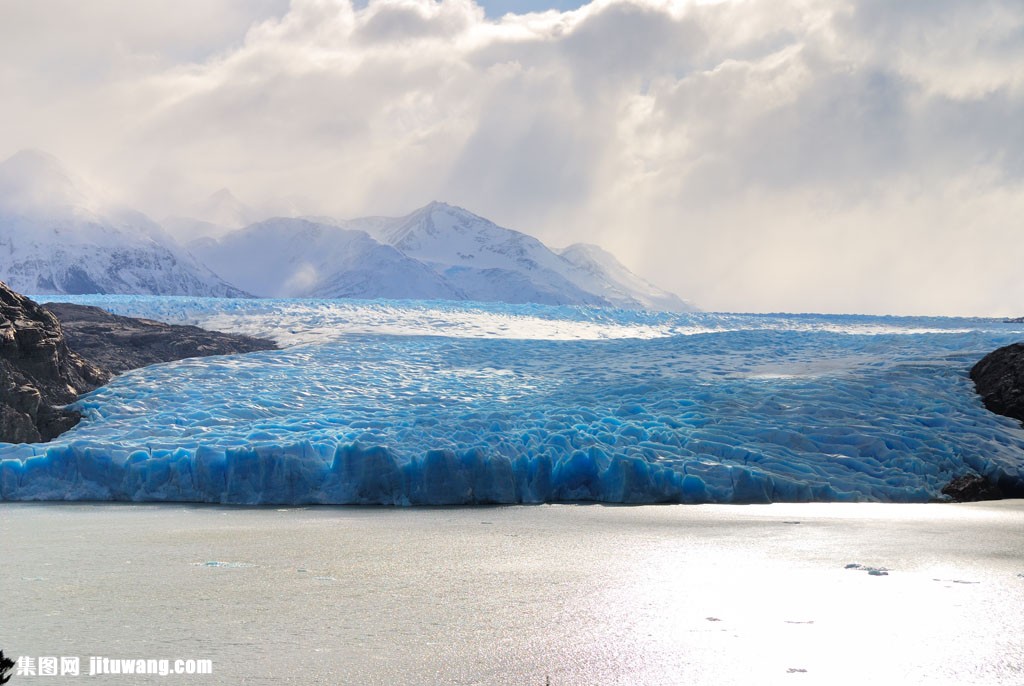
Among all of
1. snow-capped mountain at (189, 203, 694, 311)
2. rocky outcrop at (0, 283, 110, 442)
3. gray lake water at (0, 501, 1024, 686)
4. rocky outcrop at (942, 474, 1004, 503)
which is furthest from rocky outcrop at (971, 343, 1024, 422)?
snow-capped mountain at (189, 203, 694, 311)

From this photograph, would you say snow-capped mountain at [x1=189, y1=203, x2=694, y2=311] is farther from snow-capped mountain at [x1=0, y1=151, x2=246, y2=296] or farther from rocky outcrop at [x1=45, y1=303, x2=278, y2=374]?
rocky outcrop at [x1=45, y1=303, x2=278, y2=374]

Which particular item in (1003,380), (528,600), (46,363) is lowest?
(528,600)

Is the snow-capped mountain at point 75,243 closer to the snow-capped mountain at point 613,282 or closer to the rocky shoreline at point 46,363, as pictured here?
the snow-capped mountain at point 613,282

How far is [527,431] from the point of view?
380 inches

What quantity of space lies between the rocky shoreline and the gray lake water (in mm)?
3636

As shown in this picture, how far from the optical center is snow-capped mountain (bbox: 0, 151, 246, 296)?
113 m

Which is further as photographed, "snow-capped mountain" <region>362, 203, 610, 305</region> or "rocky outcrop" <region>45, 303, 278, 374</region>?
"snow-capped mountain" <region>362, 203, 610, 305</region>

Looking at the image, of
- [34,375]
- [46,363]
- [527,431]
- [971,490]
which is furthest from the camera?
[46,363]

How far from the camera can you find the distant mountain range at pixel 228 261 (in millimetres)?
108188

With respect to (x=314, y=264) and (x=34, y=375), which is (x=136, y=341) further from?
(x=314, y=264)

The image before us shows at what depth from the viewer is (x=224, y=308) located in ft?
68.4

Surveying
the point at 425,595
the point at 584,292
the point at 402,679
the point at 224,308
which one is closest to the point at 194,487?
the point at 425,595

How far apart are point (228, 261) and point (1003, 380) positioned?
118 metres

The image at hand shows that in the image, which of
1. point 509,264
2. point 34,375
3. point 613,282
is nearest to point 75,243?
point 509,264
